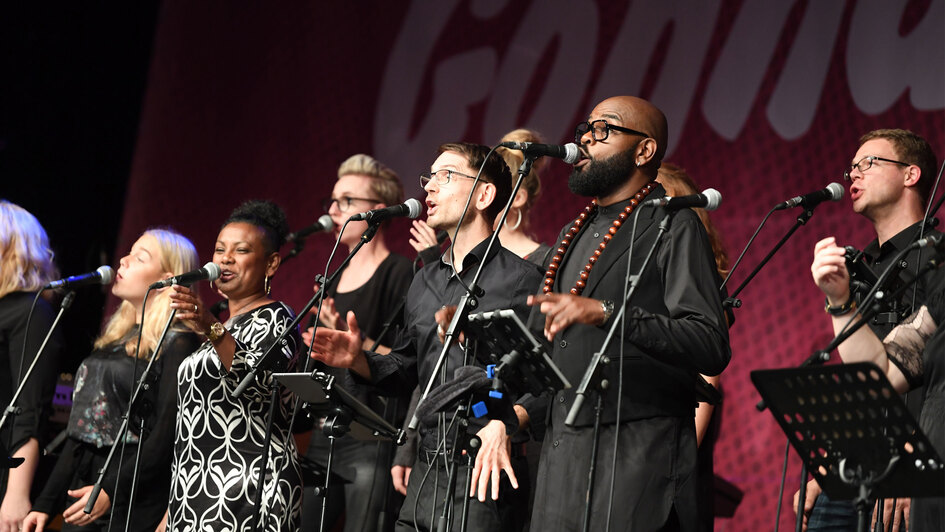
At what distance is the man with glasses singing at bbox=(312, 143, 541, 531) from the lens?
11.4 feet

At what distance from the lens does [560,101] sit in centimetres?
674

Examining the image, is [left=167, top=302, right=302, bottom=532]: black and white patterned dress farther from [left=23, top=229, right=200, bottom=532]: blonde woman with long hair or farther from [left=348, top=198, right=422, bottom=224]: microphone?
[left=348, top=198, right=422, bottom=224]: microphone

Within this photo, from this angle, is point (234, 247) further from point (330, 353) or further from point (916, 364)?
point (916, 364)

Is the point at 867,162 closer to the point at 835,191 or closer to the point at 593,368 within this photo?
the point at 835,191

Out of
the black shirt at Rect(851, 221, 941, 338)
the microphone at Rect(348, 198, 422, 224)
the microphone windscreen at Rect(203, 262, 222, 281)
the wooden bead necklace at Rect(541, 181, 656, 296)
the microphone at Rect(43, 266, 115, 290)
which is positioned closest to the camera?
the wooden bead necklace at Rect(541, 181, 656, 296)

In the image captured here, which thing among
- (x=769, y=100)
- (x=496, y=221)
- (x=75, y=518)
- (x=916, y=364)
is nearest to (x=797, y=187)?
(x=769, y=100)

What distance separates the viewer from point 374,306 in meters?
5.08

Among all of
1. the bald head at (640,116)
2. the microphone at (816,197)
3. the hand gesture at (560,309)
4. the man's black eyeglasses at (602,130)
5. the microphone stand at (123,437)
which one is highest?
the bald head at (640,116)

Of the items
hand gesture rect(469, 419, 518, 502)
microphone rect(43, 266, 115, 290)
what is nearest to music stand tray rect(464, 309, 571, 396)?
hand gesture rect(469, 419, 518, 502)

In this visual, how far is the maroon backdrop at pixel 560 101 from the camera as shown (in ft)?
18.9

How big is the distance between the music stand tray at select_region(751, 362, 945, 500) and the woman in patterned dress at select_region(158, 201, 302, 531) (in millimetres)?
2033

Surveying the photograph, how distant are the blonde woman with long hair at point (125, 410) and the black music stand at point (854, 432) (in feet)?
8.93

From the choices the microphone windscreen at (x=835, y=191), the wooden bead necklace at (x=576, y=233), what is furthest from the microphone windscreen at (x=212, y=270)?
the microphone windscreen at (x=835, y=191)

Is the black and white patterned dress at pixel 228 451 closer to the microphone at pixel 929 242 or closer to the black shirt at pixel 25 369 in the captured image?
the black shirt at pixel 25 369
